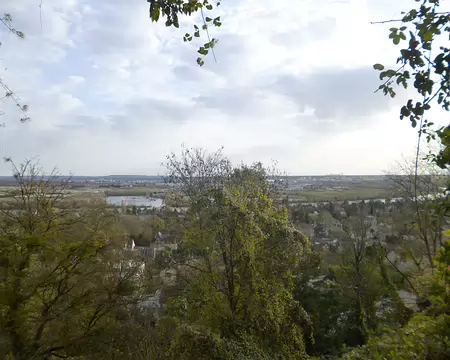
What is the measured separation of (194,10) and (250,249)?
6.14 metres

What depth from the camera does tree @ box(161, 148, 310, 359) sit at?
24.6 ft

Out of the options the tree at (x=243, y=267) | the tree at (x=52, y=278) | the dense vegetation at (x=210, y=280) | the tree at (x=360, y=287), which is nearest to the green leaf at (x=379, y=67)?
the dense vegetation at (x=210, y=280)

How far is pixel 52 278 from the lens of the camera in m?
5.61

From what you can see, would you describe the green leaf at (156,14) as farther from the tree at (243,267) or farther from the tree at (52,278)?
the tree at (243,267)

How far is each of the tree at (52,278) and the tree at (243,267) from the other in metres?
1.98

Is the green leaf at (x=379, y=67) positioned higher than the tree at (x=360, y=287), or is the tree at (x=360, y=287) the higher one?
the green leaf at (x=379, y=67)

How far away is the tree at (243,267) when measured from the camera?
7491mm

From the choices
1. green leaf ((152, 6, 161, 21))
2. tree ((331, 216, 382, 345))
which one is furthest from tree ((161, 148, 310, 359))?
green leaf ((152, 6, 161, 21))

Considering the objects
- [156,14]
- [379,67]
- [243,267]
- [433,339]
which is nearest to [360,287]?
[243,267]

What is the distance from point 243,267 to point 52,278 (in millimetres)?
4365

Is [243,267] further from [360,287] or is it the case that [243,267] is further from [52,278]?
[360,287]

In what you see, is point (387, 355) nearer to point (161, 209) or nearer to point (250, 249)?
point (250, 249)

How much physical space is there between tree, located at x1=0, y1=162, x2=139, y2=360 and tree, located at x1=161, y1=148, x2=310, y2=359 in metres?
1.98

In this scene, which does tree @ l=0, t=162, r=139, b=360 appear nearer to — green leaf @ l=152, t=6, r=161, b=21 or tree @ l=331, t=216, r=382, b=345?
green leaf @ l=152, t=6, r=161, b=21
